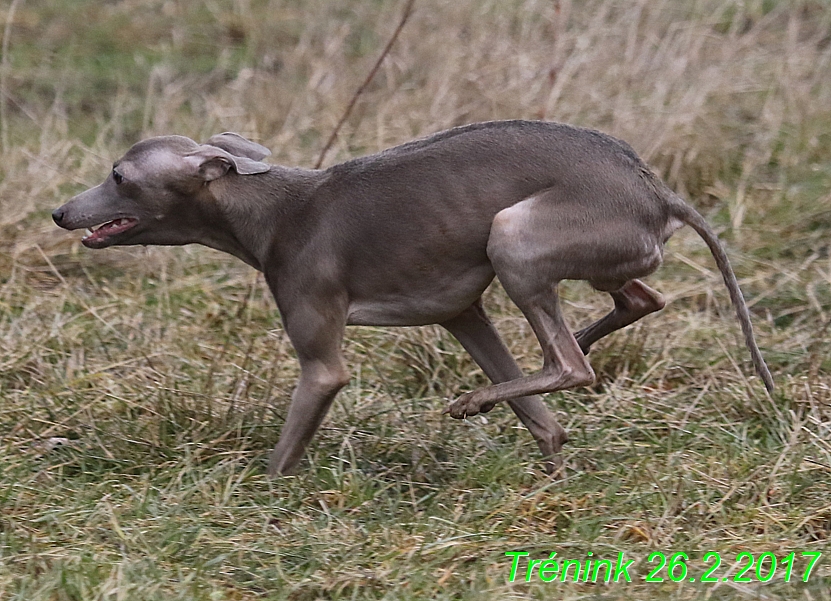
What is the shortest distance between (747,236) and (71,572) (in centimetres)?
446

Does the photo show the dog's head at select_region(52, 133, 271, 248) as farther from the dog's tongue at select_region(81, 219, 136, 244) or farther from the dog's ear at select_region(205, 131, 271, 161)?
the dog's ear at select_region(205, 131, 271, 161)

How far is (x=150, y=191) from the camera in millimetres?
4703

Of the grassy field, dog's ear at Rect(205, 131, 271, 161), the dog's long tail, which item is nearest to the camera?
the grassy field

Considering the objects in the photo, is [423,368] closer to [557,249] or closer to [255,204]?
[255,204]

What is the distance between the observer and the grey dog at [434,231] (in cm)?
436

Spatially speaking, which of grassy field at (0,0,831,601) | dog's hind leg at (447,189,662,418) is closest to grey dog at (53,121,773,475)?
dog's hind leg at (447,189,662,418)

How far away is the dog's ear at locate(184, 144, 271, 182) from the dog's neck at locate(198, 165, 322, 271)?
0.06m

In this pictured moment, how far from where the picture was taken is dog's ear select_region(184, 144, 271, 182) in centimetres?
468

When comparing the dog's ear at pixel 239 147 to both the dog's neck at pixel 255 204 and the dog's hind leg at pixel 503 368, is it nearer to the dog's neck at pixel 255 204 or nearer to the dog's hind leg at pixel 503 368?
the dog's neck at pixel 255 204

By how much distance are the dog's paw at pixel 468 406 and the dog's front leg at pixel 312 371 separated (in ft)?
1.30

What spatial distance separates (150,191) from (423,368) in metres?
1.47

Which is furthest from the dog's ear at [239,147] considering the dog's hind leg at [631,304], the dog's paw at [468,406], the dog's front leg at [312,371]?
the dog's hind leg at [631,304]

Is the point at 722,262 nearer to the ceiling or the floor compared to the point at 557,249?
nearer to the floor

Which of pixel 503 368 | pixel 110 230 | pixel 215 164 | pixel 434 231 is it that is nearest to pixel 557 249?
pixel 434 231
